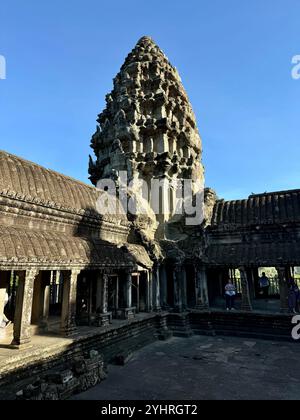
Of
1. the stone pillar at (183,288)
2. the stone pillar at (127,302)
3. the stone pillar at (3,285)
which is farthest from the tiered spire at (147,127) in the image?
the stone pillar at (3,285)

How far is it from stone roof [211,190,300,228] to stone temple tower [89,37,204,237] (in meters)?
3.02

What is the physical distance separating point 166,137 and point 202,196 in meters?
4.70

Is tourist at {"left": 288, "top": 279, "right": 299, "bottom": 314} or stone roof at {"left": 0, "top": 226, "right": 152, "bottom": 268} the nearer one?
stone roof at {"left": 0, "top": 226, "right": 152, "bottom": 268}

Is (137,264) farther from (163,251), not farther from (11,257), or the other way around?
(11,257)

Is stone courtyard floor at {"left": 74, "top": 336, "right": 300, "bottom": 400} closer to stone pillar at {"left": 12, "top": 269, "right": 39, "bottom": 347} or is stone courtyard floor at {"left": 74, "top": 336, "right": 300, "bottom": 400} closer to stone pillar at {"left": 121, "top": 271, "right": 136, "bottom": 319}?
stone pillar at {"left": 121, "top": 271, "right": 136, "bottom": 319}

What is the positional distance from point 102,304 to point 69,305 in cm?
193

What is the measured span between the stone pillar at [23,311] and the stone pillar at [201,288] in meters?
9.88

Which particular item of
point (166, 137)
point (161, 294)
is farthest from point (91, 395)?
point (166, 137)

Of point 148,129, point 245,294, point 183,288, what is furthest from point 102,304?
point 148,129

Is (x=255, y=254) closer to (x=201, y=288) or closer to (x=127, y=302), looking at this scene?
(x=201, y=288)

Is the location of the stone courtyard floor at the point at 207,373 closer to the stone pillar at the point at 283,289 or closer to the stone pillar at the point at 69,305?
the stone pillar at the point at 283,289

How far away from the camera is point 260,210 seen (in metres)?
17.4

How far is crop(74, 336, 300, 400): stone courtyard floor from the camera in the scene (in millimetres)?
7562

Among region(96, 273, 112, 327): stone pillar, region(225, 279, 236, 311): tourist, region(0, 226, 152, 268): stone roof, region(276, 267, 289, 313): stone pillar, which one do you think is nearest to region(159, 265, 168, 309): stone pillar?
region(0, 226, 152, 268): stone roof
